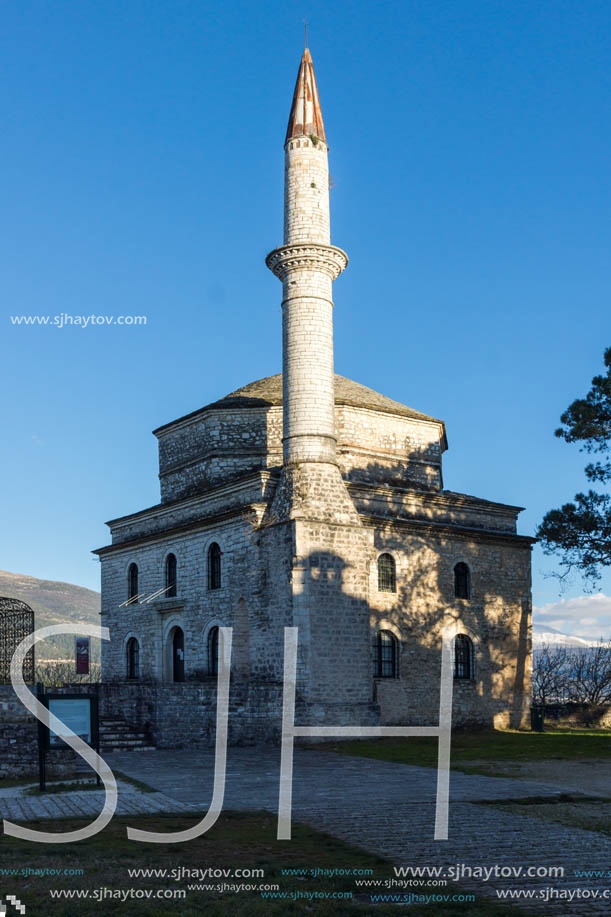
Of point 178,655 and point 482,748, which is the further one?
point 178,655

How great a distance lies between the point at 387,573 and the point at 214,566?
5.04 m

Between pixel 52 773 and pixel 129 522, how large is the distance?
54.9ft

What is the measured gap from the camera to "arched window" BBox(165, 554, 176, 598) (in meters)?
28.3

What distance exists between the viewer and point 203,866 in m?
7.60

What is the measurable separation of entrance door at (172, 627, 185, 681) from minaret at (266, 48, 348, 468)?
7779mm

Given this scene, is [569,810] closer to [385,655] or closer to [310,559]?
[310,559]

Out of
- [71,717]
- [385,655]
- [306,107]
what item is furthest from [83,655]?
[71,717]

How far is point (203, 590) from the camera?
2619cm

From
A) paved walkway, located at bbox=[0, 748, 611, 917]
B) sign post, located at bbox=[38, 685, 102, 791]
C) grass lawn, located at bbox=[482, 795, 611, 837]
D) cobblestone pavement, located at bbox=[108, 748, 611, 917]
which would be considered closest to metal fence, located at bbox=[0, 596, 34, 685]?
cobblestone pavement, located at bbox=[108, 748, 611, 917]

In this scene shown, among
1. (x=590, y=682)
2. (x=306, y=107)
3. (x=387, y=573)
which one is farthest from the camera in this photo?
(x=590, y=682)

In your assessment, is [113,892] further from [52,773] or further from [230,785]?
[52,773]

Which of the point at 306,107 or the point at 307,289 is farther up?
the point at 306,107

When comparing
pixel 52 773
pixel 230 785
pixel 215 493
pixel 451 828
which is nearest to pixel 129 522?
pixel 215 493

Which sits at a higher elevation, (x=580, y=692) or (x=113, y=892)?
(x=113, y=892)
